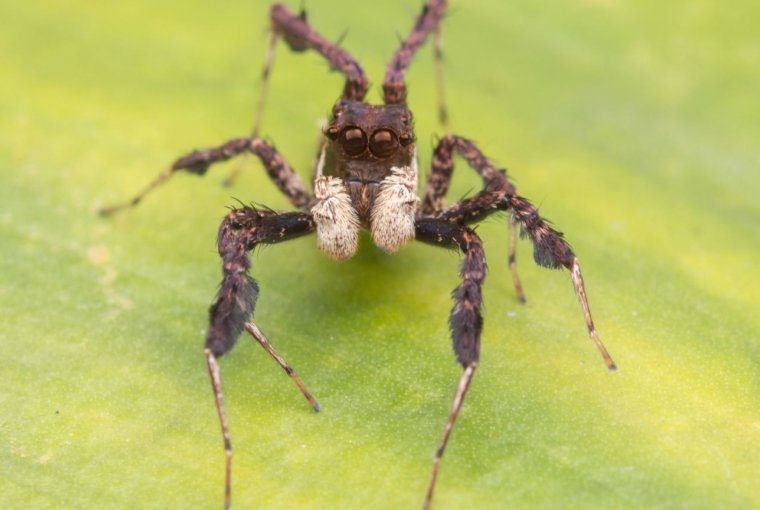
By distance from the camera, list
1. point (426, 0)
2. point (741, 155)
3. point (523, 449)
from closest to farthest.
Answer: point (523, 449) → point (741, 155) → point (426, 0)

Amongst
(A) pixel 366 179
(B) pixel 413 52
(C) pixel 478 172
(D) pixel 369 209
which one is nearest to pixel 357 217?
(D) pixel 369 209

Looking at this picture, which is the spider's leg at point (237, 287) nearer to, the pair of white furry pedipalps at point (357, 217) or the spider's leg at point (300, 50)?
the pair of white furry pedipalps at point (357, 217)

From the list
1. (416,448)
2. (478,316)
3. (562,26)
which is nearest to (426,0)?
(562,26)

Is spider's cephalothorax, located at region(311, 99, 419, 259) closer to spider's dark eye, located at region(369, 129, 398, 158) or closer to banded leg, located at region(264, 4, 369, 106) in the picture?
spider's dark eye, located at region(369, 129, 398, 158)

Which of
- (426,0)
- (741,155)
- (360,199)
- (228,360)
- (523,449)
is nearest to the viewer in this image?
(523,449)

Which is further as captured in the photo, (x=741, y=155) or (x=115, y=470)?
(x=741, y=155)

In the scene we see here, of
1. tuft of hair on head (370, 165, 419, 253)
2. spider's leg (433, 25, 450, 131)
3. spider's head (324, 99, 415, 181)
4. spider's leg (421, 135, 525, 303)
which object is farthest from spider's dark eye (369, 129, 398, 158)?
spider's leg (433, 25, 450, 131)

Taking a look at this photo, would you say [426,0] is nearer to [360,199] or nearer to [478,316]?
[360,199]
